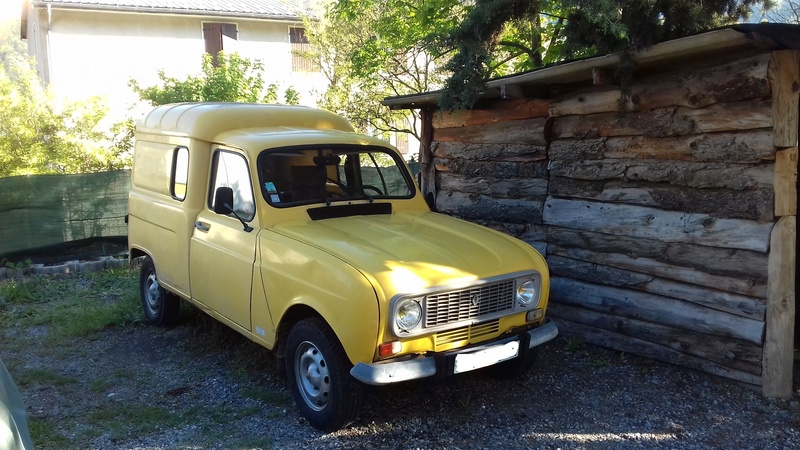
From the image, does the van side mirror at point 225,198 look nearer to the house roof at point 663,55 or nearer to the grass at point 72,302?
the house roof at point 663,55

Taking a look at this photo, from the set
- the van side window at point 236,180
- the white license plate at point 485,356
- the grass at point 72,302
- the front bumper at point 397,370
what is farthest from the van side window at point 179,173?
the white license plate at point 485,356

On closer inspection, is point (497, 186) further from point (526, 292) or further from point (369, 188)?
point (526, 292)

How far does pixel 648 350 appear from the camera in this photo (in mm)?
5645

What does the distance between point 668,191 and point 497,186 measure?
1.97 meters

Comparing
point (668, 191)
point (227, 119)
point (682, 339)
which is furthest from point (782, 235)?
point (227, 119)

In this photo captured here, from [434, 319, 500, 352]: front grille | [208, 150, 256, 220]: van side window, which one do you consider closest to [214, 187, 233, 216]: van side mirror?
[208, 150, 256, 220]: van side window

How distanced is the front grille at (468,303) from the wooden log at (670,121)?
201cm

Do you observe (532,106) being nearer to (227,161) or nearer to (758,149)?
(758,149)

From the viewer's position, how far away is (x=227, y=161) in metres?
5.55

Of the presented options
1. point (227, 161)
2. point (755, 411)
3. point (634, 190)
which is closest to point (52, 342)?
point (227, 161)

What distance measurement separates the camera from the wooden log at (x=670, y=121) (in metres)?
4.77

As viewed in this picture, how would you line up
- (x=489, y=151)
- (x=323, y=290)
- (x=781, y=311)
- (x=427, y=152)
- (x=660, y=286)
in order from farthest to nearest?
(x=427, y=152) → (x=489, y=151) → (x=660, y=286) → (x=781, y=311) → (x=323, y=290)

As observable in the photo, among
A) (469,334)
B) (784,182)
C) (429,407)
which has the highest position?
(784,182)

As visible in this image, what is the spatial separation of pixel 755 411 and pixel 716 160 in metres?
1.89
